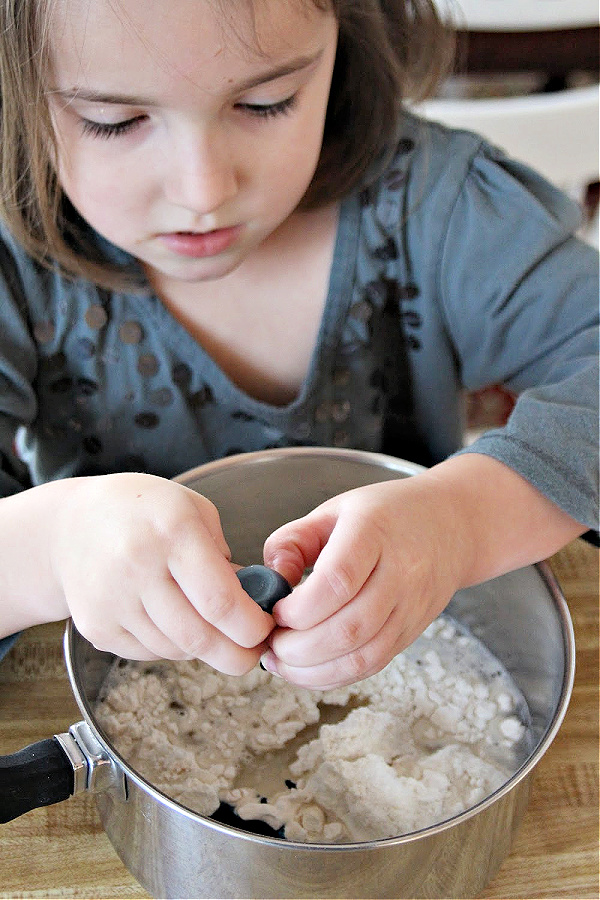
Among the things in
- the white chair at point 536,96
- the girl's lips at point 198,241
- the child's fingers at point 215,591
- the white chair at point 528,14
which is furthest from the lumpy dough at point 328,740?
the white chair at point 528,14

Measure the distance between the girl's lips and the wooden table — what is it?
0.85 feet

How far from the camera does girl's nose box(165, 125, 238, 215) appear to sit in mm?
527

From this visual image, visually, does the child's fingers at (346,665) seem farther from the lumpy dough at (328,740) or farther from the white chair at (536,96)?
the white chair at (536,96)

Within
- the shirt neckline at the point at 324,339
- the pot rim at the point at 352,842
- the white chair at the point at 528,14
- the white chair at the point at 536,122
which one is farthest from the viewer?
the white chair at the point at 528,14

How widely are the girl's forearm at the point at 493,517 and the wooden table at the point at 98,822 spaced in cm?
9

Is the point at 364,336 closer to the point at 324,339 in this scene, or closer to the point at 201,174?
the point at 324,339

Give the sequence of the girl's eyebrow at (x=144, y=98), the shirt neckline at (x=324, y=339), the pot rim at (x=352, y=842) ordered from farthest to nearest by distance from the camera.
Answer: the shirt neckline at (x=324, y=339)
the girl's eyebrow at (x=144, y=98)
the pot rim at (x=352, y=842)

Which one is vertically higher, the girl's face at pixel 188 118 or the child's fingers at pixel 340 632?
the girl's face at pixel 188 118

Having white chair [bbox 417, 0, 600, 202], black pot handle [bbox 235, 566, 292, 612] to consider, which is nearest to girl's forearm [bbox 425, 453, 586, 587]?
black pot handle [bbox 235, 566, 292, 612]

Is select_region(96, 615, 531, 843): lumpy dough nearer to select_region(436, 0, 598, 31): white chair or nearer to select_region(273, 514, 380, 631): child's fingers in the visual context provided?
select_region(273, 514, 380, 631): child's fingers

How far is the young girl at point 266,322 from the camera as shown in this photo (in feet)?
1.57

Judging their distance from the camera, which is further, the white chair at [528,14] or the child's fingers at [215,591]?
the white chair at [528,14]

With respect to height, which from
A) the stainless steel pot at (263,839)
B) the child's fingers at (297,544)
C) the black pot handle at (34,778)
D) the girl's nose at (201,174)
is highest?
the girl's nose at (201,174)

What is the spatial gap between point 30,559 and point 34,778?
0.45 ft
